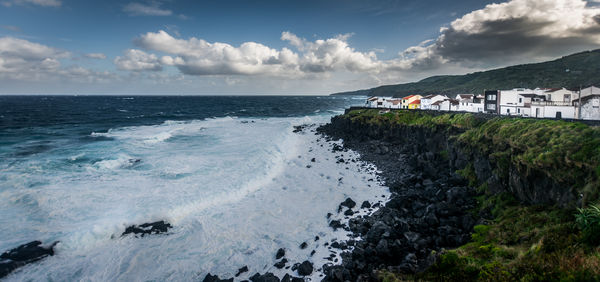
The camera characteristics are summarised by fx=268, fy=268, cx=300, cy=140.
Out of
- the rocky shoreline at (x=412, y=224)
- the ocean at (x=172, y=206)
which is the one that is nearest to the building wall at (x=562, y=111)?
the rocky shoreline at (x=412, y=224)

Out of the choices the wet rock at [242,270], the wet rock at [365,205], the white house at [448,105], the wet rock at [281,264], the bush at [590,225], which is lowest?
the wet rock at [242,270]

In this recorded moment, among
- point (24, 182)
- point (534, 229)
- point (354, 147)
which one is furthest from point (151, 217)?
point (354, 147)

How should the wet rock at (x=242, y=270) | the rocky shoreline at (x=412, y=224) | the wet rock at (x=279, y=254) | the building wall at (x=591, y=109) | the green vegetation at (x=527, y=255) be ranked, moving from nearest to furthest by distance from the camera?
the green vegetation at (x=527, y=255), the rocky shoreline at (x=412, y=224), the wet rock at (x=242, y=270), the wet rock at (x=279, y=254), the building wall at (x=591, y=109)

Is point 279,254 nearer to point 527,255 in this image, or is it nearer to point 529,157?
point 527,255

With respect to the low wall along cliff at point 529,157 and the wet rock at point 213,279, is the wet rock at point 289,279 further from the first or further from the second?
the low wall along cliff at point 529,157

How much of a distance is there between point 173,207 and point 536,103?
4354 cm

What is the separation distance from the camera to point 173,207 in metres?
21.2

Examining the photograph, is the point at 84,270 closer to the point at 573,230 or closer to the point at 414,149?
the point at 573,230

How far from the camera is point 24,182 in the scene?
25.4 meters

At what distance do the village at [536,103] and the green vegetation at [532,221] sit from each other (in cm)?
1409

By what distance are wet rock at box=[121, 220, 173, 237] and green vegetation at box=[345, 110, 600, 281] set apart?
591 inches

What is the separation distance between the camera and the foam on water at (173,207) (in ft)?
50.3

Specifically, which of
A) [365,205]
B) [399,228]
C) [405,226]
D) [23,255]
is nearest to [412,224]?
[405,226]

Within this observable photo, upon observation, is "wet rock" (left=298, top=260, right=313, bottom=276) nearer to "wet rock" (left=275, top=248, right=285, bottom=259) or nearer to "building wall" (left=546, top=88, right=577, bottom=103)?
"wet rock" (left=275, top=248, right=285, bottom=259)
